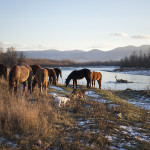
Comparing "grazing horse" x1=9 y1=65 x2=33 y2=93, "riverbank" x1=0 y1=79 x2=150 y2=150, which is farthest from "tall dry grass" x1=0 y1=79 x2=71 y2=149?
"grazing horse" x1=9 y1=65 x2=33 y2=93

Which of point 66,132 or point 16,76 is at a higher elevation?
point 16,76

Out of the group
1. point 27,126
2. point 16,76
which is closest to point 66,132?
point 27,126

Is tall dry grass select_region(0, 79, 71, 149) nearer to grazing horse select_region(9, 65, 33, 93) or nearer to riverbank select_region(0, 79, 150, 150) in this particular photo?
riverbank select_region(0, 79, 150, 150)

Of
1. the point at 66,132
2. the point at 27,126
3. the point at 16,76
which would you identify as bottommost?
the point at 66,132

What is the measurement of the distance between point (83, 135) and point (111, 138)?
78cm

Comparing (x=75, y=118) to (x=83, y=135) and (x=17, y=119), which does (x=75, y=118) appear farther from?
(x=17, y=119)

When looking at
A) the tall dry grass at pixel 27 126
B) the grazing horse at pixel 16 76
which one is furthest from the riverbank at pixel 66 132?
the grazing horse at pixel 16 76

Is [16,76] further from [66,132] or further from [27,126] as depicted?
[66,132]

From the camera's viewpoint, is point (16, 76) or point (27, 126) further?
point (16, 76)

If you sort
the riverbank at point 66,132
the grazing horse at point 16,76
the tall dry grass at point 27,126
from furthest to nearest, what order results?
the grazing horse at point 16,76 < the tall dry grass at point 27,126 < the riverbank at point 66,132

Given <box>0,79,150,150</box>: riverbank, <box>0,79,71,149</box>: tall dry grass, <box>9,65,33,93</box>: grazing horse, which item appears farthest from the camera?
<box>9,65,33,93</box>: grazing horse

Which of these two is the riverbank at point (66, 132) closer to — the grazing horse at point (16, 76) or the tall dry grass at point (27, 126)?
the tall dry grass at point (27, 126)

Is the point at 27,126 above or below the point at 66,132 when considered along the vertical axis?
above

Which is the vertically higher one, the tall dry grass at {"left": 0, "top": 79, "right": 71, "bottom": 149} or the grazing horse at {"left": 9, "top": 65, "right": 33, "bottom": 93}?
the grazing horse at {"left": 9, "top": 65, "right": 33, "bottom": 93}
